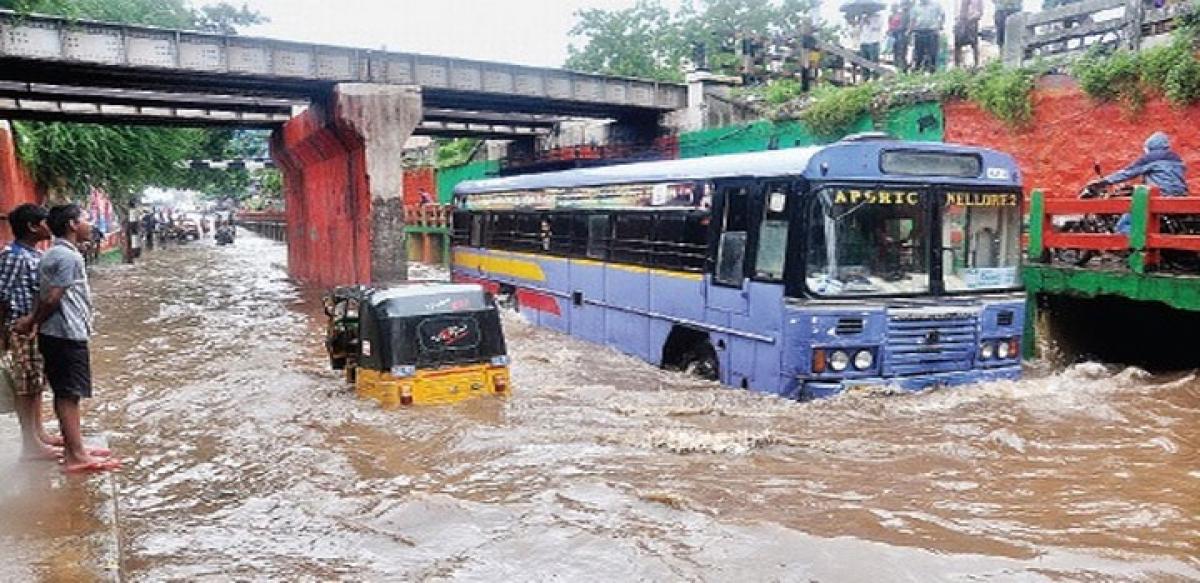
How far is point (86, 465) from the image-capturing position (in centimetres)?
679

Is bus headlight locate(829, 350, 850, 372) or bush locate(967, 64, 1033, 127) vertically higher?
bush locate(967, 64, 1033, 127)

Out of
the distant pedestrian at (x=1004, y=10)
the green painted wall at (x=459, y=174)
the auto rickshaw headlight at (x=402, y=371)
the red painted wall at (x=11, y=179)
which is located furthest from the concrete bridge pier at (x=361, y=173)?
the auto rickshaw headlight at (x=402, y=371)

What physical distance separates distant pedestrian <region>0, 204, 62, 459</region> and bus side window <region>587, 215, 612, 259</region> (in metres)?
7.30

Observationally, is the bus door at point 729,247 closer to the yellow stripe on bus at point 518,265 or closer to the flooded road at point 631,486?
the yellow stripe on bus at point 518,265

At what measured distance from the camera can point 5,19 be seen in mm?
19203

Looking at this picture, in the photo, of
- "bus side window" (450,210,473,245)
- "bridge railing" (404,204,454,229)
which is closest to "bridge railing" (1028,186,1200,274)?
"bus side window" (450,210,473,245)

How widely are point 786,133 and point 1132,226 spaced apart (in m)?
13.1

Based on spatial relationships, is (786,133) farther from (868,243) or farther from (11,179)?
(11,179)

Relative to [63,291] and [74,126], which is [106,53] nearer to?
[74,126]

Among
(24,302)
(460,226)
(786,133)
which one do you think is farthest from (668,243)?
(786,133)

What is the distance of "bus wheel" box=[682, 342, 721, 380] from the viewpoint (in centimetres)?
1049

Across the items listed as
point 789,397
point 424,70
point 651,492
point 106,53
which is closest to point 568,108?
point 424,70

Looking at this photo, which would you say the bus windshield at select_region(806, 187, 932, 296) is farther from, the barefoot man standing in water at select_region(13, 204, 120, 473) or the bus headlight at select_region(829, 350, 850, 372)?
the barefoot man standing in water at select_region(13, 204, 120, 473)

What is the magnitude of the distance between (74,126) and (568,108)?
47.7 feet
